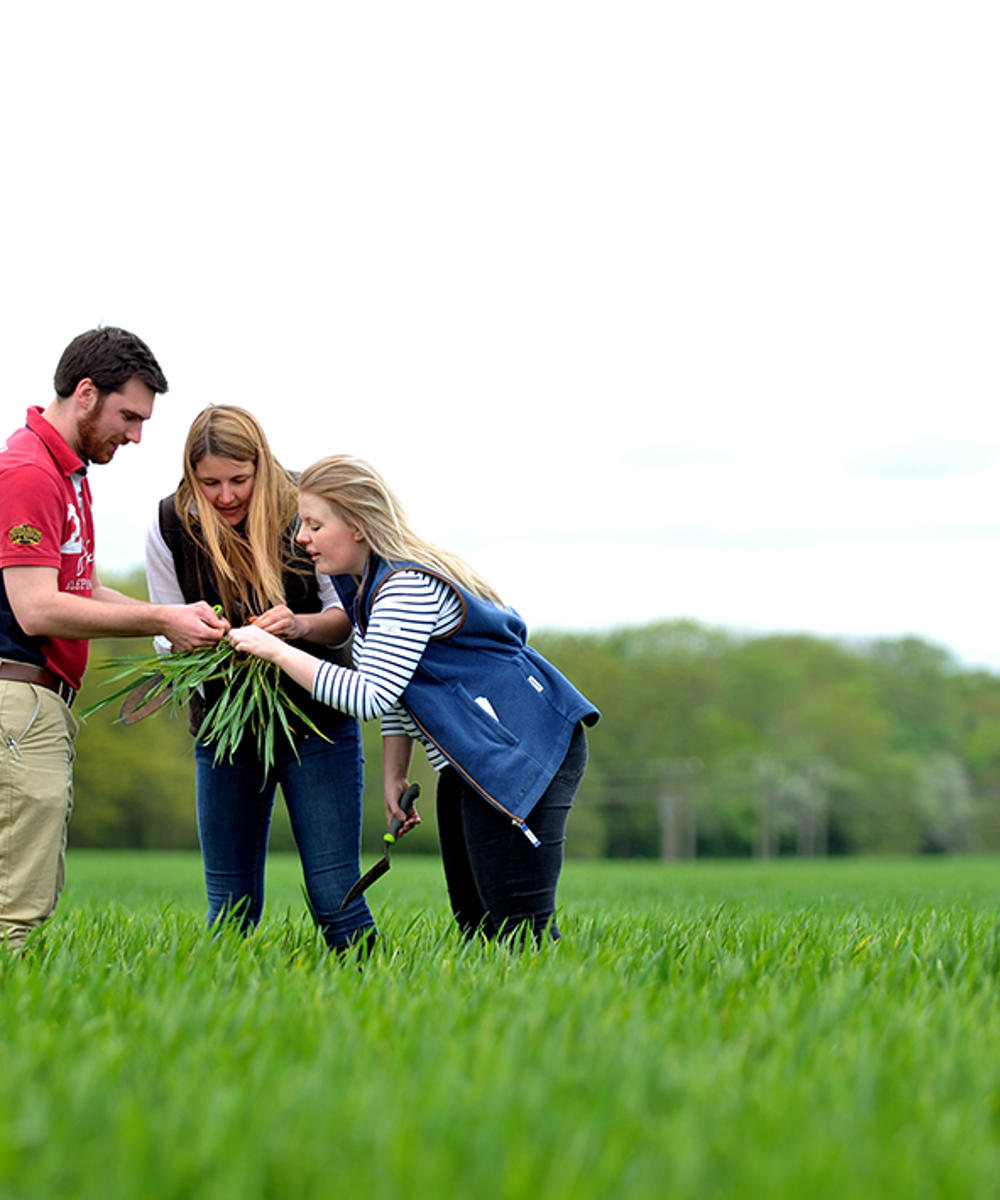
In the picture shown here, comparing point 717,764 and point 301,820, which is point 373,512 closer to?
point 301,820

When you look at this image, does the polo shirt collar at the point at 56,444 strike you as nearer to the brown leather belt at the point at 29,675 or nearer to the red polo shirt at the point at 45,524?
the red polo shirt at the point at 45,524

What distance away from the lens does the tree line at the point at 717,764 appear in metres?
52.2

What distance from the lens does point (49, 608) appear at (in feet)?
14.9

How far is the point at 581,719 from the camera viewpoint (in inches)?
187

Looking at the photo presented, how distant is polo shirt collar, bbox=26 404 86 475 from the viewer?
184 inches

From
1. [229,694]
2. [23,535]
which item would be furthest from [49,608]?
[229,694]

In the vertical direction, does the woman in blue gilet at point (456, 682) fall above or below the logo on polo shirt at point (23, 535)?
below

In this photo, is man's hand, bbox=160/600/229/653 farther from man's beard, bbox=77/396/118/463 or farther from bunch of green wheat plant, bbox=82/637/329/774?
man's beard, bbox=77/396/118/463

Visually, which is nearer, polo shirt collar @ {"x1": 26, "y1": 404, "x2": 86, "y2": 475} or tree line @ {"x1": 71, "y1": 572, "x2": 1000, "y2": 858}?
polo shirt collar @ {"x1": 26, "y1": 404, "x2": 86, "y2": 475}

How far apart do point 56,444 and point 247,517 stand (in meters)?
0.76

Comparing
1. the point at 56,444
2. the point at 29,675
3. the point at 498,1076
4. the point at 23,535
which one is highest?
the point at 56,444

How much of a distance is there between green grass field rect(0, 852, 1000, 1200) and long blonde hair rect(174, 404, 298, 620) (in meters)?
1.34

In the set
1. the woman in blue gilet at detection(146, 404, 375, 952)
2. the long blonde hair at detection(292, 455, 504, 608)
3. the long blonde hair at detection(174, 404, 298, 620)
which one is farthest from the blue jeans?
the long blonde hair at detection(292, 455, 504, 608)

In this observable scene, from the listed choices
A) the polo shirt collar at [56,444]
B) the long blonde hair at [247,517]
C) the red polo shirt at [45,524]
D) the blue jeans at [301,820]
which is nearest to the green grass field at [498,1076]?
the blue jeans at [301,820]
